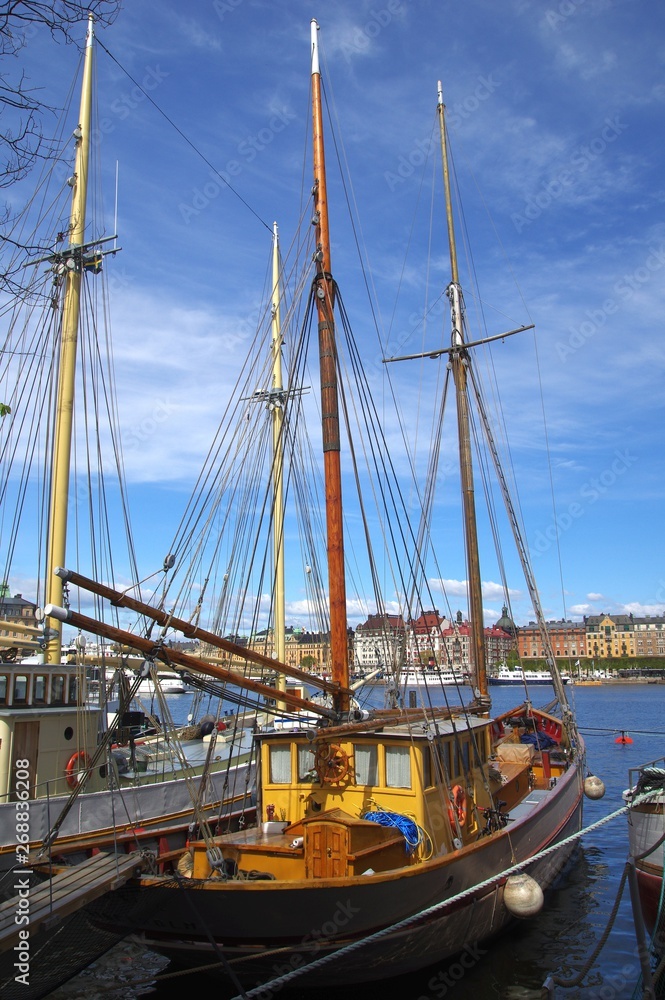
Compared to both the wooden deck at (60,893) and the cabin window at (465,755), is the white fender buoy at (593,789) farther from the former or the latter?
the wooden deck at (60,893)

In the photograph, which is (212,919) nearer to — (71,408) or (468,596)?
(71,408)

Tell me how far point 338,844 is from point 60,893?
4.03 m

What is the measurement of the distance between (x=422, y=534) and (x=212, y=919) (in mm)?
20613

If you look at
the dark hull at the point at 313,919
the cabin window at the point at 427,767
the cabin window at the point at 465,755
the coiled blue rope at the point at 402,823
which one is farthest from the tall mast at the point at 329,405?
the dark hull at the point at 313,919

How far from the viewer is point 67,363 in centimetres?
2269

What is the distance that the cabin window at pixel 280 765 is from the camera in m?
13.8

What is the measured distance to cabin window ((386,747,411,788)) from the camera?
12805 millimetres

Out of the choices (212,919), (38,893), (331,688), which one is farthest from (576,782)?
(38,893)

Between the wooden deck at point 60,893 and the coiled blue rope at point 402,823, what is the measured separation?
12.8 feet

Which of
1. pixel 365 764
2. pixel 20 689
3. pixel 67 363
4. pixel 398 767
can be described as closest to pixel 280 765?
pixel 365 764

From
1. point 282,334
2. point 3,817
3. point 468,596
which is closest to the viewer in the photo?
point 3,817

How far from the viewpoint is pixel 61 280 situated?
24391mm

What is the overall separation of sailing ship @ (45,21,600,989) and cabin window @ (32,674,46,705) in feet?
19.5

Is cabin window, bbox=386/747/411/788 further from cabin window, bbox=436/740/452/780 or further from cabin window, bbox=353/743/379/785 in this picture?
cabin window, bbox=436/740/452/780
